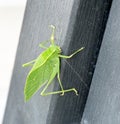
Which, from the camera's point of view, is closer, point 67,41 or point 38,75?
point 67,41

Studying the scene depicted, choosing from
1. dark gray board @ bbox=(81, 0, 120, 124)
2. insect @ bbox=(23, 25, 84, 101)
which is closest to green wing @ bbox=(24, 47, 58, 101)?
insect @ bbox=(23, 25, 84, 101)

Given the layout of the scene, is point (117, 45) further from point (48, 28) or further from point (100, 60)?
point (48, 28)

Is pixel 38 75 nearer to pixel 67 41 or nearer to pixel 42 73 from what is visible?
pixel 42 73

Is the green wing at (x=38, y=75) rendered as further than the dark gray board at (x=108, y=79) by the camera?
Yes

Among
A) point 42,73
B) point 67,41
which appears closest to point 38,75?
point 42,73

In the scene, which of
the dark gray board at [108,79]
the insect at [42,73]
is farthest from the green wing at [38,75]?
the dark gray board at [108,79]

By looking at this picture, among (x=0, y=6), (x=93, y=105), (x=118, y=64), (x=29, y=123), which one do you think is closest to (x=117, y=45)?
(x=118, y=64)

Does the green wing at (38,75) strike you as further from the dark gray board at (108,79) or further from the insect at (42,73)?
the dark gray board at (108,79)
